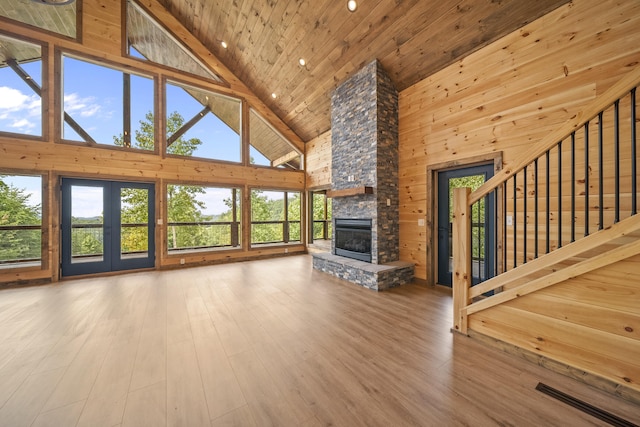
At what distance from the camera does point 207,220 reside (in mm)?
7289

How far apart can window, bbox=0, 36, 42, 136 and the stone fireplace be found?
20.6 feet

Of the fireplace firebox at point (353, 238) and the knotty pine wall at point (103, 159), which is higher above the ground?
the knotty pine wall at point (103, 159)

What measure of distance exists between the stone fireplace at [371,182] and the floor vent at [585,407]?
2436 mm

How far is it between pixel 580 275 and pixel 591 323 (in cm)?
35

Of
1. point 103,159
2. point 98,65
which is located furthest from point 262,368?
point 98,65

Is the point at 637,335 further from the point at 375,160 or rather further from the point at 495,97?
the point at 375,160

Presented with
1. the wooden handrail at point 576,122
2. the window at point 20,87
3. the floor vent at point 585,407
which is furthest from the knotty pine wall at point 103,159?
the floor vent at point 585,407

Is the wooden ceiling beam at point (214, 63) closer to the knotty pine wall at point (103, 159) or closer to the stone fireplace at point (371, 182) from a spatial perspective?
the knotty pine wall at point (103, 159)

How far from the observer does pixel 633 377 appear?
165 centimetres

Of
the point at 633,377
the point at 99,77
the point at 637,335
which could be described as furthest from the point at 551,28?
the point at 99,77

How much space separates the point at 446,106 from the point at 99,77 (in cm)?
749

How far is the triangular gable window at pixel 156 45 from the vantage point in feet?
19.4

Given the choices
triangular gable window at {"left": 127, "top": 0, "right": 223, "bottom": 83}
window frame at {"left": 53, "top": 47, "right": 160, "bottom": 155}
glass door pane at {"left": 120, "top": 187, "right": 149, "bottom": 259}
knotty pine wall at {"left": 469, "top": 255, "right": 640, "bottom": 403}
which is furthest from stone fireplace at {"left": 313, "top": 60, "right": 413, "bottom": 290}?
window frame at {"left": 53, "top": 47, "right": 160, "bottom": 155}

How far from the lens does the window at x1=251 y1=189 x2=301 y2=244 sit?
7957 millimetres
